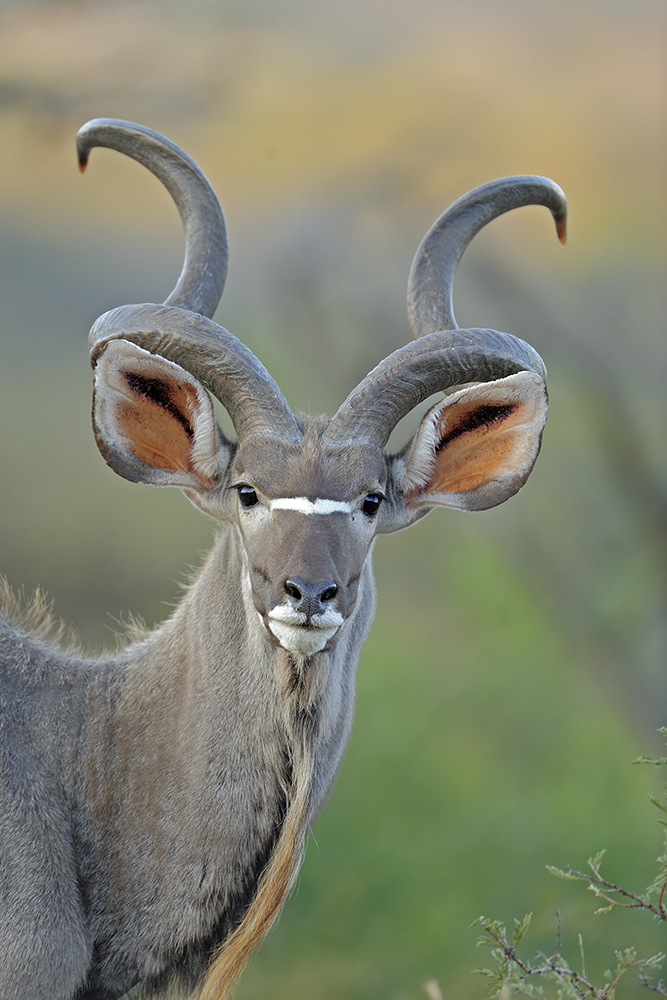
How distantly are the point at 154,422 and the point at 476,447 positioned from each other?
43.4 inches

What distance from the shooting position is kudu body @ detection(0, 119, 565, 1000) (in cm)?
356

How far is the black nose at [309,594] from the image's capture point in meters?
3.27

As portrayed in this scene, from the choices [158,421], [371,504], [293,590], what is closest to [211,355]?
[158,421]

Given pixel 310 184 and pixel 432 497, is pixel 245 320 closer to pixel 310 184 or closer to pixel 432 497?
pixel 310 184

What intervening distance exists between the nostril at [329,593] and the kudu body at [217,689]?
8 cm

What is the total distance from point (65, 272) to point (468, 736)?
6435 millimetres

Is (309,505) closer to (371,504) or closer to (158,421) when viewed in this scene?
(371,504)

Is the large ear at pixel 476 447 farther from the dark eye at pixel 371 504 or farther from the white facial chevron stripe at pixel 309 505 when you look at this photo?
the white facial chevron stripe at pixel 309 505

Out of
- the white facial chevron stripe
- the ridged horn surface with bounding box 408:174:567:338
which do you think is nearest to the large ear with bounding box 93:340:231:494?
the white facial chevron stripe

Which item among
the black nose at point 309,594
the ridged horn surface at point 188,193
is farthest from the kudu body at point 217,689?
the ridged horn surface at point 188,193

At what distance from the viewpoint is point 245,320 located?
13102 millimetres

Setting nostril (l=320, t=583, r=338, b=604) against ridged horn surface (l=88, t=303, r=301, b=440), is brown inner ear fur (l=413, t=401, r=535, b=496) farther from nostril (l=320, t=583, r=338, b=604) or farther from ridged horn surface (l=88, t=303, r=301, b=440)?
nostril (l=320, t=583, r=338, b=604)

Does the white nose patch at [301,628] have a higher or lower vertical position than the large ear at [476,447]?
lower

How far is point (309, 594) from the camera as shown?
327cm
